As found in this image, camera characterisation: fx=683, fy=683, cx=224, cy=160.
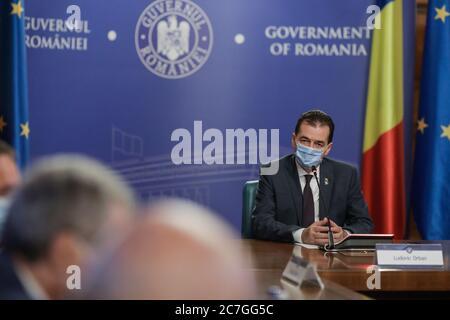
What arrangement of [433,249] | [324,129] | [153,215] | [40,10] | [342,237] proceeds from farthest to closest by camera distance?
[40,10]
[324,129]
[342,237]
[433,249]
[153,215]

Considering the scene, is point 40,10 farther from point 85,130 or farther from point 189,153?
point 189,153

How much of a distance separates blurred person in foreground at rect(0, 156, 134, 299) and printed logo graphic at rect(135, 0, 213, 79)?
4.31m

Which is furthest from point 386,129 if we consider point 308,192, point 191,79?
point 308,192

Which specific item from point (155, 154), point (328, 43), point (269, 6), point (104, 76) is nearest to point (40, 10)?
point (104, 76)

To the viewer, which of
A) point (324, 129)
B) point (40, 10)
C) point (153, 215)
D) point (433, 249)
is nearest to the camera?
point (153, 215)

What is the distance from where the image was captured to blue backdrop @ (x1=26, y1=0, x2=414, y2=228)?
457 cm

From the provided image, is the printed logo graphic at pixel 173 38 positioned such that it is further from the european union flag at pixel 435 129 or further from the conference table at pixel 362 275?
the conference table at pixel 362 275

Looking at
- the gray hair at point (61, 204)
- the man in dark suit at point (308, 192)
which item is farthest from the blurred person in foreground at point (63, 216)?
the man in dark suit at point (308, 192)

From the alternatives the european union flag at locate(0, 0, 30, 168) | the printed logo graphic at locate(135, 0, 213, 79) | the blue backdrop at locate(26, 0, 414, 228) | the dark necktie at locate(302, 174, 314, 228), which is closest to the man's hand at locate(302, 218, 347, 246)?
the dark necktie at locate(302, 174, 314, 228)

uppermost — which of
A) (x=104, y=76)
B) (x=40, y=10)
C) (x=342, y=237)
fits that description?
(x=40, y=10)

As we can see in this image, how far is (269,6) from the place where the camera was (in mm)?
4664

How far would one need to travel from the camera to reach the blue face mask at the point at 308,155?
3252mm

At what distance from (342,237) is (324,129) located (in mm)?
613

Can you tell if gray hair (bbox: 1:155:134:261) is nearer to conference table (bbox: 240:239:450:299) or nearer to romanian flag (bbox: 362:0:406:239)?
conference table (bbox: 240:239:450:299)
